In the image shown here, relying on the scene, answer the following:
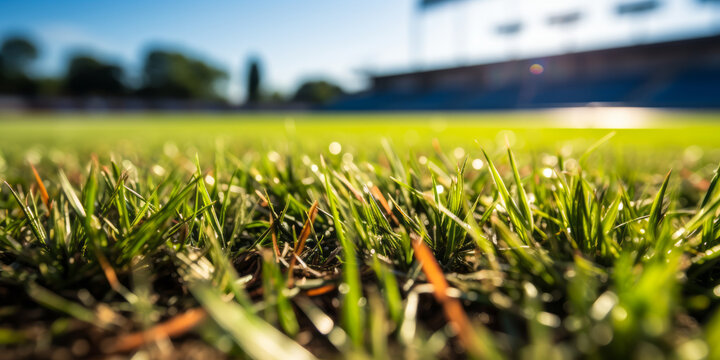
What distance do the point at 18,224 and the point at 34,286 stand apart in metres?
0.16

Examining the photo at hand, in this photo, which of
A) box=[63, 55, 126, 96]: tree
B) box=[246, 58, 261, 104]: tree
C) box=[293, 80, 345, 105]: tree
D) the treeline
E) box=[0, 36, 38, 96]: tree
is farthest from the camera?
box=[293, 80, 345, 105]: tree

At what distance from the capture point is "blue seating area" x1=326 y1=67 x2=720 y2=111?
18.0m

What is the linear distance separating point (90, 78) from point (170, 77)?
6299 millimetres

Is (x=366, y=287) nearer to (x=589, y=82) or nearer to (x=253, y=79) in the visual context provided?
(x=589, y=82)

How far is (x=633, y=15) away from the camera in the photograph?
2405cm

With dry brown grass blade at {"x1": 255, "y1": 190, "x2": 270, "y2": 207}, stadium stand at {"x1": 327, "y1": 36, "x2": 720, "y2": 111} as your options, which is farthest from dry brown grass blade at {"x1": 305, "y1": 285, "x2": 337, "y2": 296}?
stadium stand at {"x1": 327, "y1": 36, "x2": 720, "y2": 111}

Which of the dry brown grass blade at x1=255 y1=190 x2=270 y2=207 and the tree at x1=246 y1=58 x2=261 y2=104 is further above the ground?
the tree at x1=246 y1=58 x2=261 y2=104

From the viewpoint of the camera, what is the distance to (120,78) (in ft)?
122

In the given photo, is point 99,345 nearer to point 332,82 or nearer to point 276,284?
point 276,284

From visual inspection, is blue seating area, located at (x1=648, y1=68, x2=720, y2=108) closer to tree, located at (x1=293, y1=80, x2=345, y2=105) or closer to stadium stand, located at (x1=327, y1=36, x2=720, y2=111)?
stadium stand, located at (x1=327, y1=36, x2=720, y2=111)

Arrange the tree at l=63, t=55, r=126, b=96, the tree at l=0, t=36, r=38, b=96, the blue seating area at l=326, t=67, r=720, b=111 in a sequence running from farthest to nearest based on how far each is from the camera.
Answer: the tree at l=63, t=55, r=126, b=96
the tree at l=0, t=36, r=38, b=96
the blue seating area at l=326, t=67, r=720, b=111

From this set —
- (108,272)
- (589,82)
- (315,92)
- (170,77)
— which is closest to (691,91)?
(589,82)

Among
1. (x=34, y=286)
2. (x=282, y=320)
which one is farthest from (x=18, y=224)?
(x=282, y=320)

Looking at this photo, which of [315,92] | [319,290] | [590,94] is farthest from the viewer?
[315,92]
